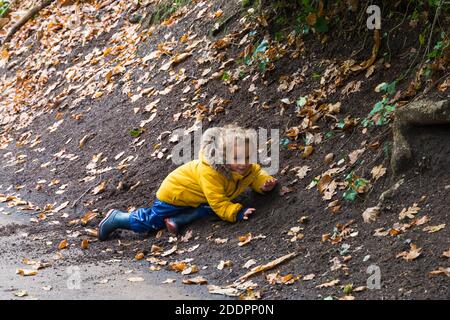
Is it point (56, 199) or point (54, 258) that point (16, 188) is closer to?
point (56, 199)

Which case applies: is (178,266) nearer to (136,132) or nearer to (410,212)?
(410,212)

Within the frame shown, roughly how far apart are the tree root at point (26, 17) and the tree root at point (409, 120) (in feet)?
37.3

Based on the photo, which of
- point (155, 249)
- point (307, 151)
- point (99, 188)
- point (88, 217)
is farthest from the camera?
point (99, 188)

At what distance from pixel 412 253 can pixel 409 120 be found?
134 centimetres

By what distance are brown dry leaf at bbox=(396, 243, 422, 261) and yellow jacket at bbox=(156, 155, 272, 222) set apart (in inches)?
74.8

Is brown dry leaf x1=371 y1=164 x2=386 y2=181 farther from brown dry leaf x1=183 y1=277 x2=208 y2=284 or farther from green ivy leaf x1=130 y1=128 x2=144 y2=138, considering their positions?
green ivy leaf x1=130 y1=128 x2=144 y2=138

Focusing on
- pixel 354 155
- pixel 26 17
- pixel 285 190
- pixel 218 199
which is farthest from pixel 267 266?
pixel 26 17

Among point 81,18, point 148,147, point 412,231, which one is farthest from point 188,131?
point 81,18

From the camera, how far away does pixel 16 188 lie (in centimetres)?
971

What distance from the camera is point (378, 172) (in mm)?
6113

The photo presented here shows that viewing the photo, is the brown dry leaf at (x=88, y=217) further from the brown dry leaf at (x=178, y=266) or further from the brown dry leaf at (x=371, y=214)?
the brown dry leaf at (x=371, y=214)

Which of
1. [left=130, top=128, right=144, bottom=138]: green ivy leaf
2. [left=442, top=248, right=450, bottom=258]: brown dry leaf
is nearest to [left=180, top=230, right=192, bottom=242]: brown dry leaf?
[left=442, top=248, right=450, bottom=258]: brown dry leaf

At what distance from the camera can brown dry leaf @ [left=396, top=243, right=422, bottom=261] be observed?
4996 mm

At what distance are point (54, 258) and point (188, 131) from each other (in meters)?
2.57
